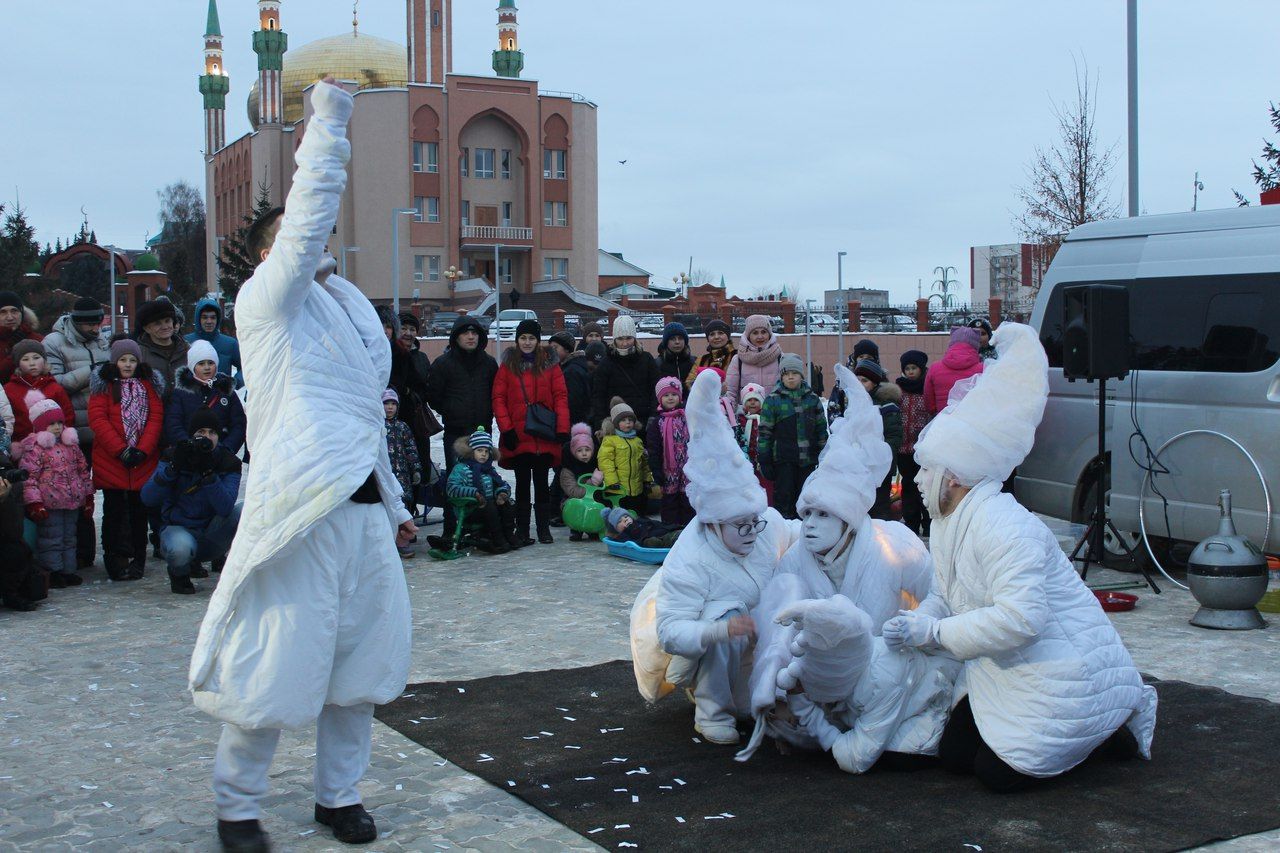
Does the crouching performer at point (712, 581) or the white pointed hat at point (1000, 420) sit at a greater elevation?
the white pointed hat at point (1000, 420)

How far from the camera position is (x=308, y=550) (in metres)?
4.27

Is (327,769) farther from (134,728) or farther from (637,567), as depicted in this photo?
(637,567)

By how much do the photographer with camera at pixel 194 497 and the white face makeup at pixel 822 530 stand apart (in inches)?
210

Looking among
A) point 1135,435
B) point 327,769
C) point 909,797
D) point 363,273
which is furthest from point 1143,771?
point 363,273

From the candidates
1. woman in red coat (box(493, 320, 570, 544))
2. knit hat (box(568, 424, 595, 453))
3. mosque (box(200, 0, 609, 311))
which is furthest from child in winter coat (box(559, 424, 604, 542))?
mosque (box(200, 0, 609, 311))

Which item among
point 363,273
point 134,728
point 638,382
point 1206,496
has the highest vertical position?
point 363,273

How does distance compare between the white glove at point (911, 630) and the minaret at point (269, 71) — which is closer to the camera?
the white glove at point (911, 630)

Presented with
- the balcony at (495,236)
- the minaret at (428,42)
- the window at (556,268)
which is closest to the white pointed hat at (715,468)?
the balcony at (495,236)

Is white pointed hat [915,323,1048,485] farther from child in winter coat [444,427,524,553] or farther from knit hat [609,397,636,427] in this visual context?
knit hat [609,397,636,427]

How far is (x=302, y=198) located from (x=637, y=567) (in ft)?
21.8

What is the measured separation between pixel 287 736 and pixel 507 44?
289 ft

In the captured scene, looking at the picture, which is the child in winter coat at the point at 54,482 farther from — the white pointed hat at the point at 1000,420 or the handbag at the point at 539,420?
Result: the white pointed hat at the point at 1000,420

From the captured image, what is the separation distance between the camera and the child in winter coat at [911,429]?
38.8 ft

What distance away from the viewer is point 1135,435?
9719mm
